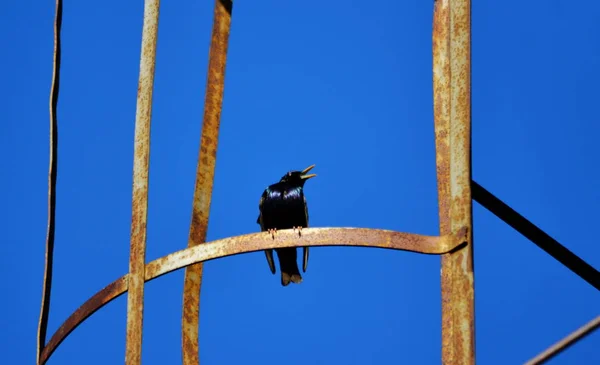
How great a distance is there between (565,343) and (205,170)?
107 inches

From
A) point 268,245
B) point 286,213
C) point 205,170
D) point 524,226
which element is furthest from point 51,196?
point 286,213

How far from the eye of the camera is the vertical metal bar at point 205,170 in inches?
273

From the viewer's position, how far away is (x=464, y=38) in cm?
543

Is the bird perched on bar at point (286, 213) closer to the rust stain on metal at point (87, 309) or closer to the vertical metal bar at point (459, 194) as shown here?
the rust stain on metal at point (87, 309)

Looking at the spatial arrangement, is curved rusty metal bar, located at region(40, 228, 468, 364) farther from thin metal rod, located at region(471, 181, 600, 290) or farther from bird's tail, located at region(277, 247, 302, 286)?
bird's tail, located at region(277, 247, 302, 286)

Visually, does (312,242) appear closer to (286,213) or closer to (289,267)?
(286,213)

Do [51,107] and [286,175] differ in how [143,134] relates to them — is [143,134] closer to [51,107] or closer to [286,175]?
[51,107]

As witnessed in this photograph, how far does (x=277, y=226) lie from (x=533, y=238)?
4349 mm

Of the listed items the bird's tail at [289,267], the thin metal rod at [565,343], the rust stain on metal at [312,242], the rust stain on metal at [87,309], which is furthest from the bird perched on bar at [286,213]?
the thin metal rod at [565,343]

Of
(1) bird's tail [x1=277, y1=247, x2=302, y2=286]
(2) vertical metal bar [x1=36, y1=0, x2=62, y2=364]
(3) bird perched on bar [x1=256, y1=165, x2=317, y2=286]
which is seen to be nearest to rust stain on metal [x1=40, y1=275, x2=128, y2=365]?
(2) vertical metal bar [x1=36, y1=0, x2=62, y2=364]

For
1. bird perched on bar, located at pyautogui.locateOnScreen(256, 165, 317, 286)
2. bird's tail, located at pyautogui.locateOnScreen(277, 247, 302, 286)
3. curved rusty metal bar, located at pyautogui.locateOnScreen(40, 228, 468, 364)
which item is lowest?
curved rusty metal bar, located at pyautogui.locateOnScreen(40, 228, 468, 364)

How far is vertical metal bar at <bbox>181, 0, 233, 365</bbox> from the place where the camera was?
692 cm

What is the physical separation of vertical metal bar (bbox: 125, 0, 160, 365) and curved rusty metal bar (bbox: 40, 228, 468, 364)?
0.27ft

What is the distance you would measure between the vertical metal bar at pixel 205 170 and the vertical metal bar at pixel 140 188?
690 mm
